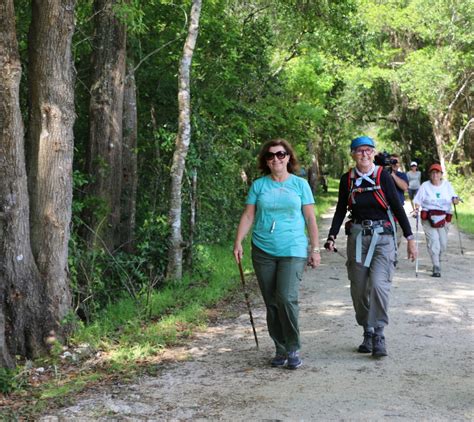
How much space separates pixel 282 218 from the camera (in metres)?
6.28

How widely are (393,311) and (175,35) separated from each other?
6979mm

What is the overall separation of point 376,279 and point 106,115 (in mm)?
5567

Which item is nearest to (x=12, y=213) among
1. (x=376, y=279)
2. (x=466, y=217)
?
(x=376, y=279)

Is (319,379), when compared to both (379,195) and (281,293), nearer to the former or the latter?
(281,293)

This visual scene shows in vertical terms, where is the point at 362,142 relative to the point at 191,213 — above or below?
above

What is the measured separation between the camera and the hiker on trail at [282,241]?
20.4 feet

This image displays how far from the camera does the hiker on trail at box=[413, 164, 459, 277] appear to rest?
11891 millimetres

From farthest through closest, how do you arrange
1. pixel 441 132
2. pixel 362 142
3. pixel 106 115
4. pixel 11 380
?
pixel 441 132 → pixel 106 115 → pixel 362 142 → pixel 11 380


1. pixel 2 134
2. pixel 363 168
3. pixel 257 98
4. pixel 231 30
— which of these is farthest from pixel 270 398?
pixel 257 98

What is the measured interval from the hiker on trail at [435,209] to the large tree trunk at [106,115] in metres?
5.40

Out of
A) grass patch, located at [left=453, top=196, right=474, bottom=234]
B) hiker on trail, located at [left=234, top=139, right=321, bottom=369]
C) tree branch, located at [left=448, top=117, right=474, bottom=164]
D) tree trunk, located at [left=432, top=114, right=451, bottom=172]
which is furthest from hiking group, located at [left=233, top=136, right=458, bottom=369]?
tree trunk, located at [left=432, top=114, right=451, bottom=172]

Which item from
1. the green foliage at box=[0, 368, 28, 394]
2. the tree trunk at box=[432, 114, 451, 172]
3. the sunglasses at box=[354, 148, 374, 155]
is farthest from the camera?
the tree trunk at box=[432, 114, 451, 172]

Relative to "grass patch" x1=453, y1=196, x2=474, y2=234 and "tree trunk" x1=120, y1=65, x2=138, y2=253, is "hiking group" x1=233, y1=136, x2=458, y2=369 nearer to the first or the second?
"tree trunk" x1=120, y1=65, x2=138, y2=253

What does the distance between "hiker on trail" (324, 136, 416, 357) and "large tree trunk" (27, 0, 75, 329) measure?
304cm
